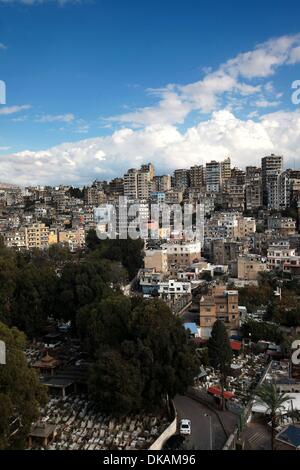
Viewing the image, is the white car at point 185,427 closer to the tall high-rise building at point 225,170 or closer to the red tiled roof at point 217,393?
the red tiled roof at point 217,393

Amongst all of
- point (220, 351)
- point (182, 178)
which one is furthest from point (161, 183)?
point (220, 351)

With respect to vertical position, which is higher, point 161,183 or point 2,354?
point 161,183

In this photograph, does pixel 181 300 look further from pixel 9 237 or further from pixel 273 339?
pixel 9 237

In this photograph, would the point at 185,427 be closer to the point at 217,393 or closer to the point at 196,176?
the point at 217,393

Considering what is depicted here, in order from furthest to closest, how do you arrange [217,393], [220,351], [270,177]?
1. [270,177]
2. [220,351]
3. [217,393]

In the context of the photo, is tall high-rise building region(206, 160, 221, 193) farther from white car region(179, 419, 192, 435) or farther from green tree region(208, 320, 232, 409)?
white car region(179, 419, 192, 435)

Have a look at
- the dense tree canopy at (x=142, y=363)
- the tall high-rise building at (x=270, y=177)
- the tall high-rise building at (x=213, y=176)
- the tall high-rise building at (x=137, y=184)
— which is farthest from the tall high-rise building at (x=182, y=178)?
the dense tree canopy at (x=142, y=363)

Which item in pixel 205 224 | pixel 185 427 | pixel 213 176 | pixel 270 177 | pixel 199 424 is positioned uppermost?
pixel 213 176

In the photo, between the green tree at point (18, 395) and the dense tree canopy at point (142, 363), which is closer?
the green tree at point (18, 395)
